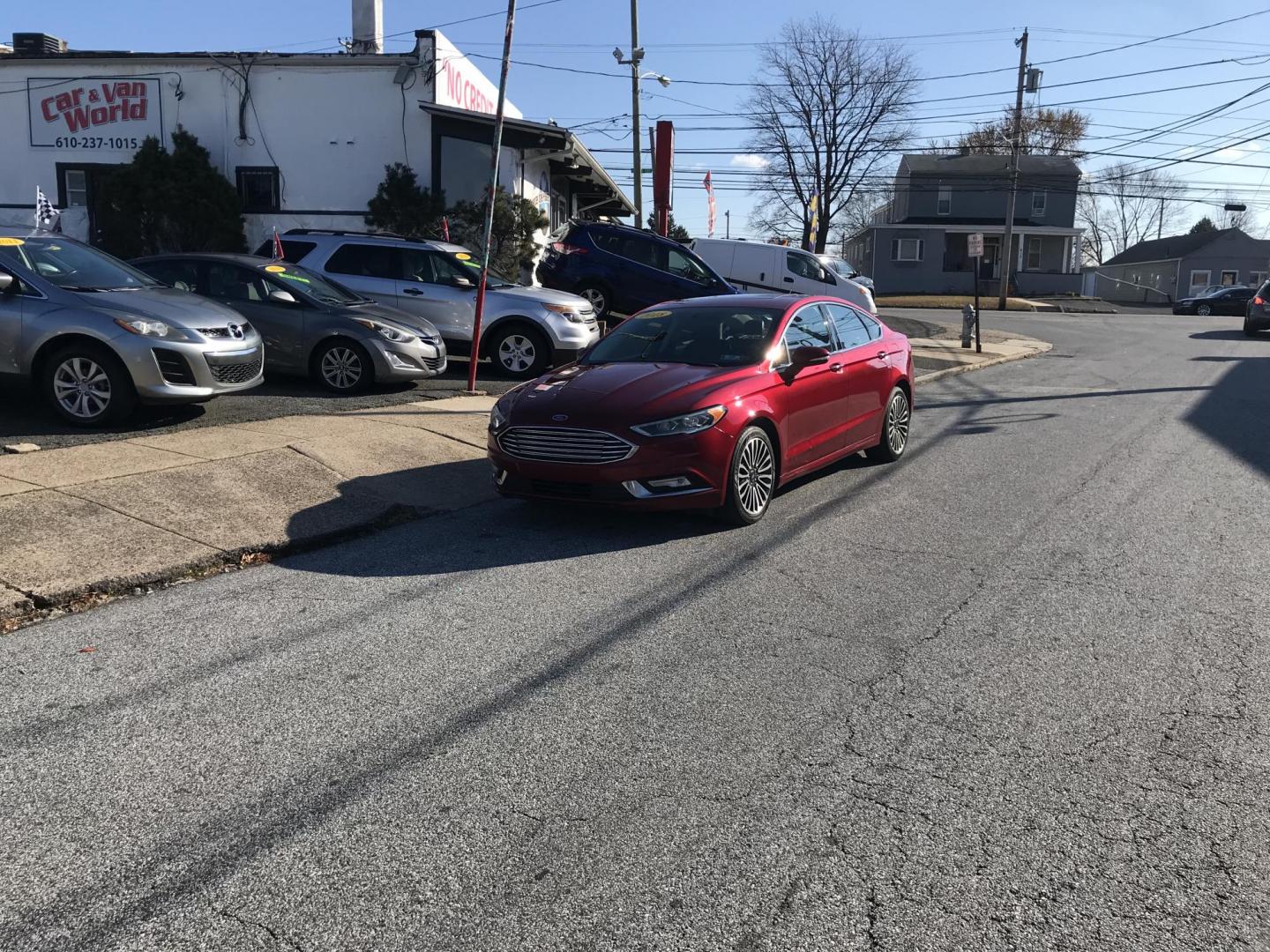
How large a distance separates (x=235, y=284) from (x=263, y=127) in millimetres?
10298

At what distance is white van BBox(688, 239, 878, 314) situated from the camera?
898 inches

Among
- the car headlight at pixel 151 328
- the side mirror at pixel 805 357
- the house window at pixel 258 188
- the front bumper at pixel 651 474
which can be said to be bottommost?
the front bumper at pixel 651 474

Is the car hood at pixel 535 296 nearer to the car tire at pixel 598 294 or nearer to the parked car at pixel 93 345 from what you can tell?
the car tire at pixel 598 294

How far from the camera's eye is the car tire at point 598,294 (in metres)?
18.8

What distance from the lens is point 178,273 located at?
12.3 meters

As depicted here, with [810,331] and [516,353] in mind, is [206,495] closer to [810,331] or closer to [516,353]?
[810,331]

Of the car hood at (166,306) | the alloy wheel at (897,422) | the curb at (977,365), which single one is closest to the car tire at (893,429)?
the alloy wheel at (897,422)

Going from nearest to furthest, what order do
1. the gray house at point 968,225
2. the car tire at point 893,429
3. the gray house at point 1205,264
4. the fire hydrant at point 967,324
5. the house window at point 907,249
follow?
the car tire at point 893,429
the fire hydrant at point 967,324
the gray house at point 968,225
the house window at point 907,249
the gray house at point 1205,264

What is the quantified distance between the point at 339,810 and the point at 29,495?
463 cm

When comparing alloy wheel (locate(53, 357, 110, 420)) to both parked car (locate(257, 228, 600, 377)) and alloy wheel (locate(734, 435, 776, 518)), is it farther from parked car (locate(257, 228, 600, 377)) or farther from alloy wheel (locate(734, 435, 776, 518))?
alloy wheel (locate(734, 435, 776, 518))

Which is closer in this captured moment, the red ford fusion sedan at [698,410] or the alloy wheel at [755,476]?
the red ford fusion sedan at [698,410]

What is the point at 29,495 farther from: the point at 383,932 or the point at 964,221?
the point at 964,221

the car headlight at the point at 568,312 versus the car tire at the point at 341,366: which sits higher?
the car headlight at the point at 568,312

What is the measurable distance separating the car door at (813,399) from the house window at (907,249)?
56.3 metres
